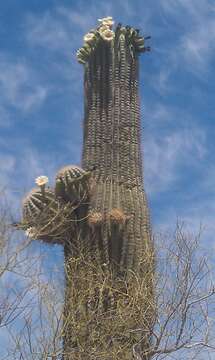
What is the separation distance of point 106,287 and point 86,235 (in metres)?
0.78

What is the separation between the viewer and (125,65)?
1099 centimetres

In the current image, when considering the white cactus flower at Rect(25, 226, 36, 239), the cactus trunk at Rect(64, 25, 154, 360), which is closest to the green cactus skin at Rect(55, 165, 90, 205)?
the cactus trunk at Rect(64, 25, 154, 360)

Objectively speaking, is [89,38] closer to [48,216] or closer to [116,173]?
[116,173]

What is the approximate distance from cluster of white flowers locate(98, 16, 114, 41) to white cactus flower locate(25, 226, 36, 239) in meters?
2.75

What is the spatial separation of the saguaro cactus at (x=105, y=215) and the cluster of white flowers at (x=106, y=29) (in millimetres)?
13

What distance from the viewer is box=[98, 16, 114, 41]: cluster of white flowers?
11070mm

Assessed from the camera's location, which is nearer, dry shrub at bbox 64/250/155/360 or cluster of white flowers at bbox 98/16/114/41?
dry shrub at bbox 64/250/155/360

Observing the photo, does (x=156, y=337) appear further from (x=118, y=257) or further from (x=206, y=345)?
(x=118, y=257)

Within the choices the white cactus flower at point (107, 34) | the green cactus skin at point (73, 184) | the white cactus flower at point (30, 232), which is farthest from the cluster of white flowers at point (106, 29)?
the white cactus flower at point (30, 232)

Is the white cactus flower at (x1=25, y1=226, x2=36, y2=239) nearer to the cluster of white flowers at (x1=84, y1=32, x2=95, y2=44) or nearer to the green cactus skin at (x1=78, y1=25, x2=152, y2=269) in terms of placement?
the green cactus skin at (x1=78, y1=25, x2=152, y2=269)

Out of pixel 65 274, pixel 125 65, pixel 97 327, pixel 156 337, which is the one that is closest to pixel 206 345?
pixel 156 337

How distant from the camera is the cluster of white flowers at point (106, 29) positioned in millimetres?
11070

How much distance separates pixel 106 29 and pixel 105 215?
2618mm

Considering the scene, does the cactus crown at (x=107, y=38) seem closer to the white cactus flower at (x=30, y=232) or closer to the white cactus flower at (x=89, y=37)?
the white cactus flower at (x=89, y=37)
